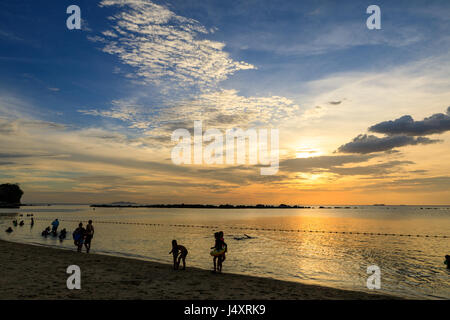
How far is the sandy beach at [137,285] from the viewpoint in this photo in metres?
13.3

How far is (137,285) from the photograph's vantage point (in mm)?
15133

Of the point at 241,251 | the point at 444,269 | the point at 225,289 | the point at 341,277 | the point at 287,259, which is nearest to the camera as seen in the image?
the point at 225,289

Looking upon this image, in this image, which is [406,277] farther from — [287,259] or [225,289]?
[225,289]

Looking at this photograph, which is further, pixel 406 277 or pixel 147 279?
pixel 406 277

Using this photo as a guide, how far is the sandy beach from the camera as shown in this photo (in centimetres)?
1327
